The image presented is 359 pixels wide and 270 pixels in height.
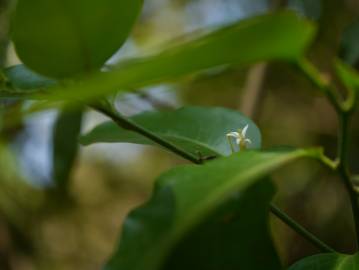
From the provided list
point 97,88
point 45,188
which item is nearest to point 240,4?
point 45,188

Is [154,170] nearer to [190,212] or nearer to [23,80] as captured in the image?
[23,80]

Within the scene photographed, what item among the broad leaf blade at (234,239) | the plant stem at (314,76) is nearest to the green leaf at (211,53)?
the plant stem at (314,76)

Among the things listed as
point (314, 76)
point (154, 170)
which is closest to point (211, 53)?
point (314, 76)

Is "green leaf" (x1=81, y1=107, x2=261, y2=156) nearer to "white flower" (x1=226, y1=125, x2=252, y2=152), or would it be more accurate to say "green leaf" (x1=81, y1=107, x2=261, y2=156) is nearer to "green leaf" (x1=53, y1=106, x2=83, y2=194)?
"white flower" (x1=226, y1=125, x2=252, y2=152)

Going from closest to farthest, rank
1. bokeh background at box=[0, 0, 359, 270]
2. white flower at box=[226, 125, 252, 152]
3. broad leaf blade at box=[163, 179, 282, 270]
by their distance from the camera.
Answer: broad leaf blade at box=[163, 179, 282, 270] → white flower at box=[226, 125, 252, 152] → bokeh background at box=[0, 0, 359, 270]

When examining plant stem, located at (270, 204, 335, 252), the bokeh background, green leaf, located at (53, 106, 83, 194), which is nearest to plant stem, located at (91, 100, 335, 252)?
plant stem, located at (270, 204, 335, 252)

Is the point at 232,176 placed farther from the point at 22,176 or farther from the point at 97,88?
the point at 22,176
